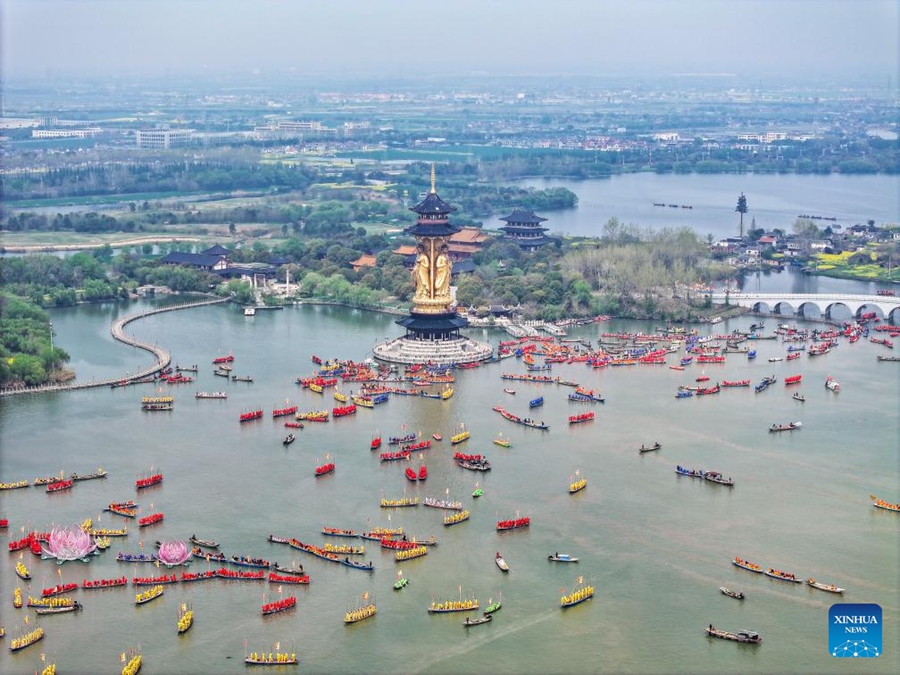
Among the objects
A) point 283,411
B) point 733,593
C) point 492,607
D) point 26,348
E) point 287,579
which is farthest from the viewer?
point 26,348

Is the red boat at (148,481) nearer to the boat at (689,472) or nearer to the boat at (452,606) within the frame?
the boat at (452,606)

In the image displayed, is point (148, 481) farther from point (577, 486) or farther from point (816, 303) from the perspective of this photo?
point (816, 303)

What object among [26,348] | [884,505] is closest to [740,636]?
[884,505]

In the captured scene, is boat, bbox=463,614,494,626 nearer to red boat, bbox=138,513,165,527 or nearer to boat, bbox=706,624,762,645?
boat, bbox=706,624,762,645

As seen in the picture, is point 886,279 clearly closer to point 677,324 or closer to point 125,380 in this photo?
point 677,324

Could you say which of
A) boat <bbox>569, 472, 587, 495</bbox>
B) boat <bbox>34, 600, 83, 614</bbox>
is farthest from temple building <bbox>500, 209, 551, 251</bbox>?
boat <bbox>34, 600, 83, 614</bbox>

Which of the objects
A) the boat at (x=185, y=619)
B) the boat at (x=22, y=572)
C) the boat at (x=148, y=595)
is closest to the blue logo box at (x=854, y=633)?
the boat at (x=185, y=619)

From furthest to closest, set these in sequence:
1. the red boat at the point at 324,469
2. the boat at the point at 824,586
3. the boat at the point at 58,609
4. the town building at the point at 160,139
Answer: the town building at the point at 160,139, the red boat at the point at 324,469, the boat at the point at 824,586, the boat at the point at 58,609
